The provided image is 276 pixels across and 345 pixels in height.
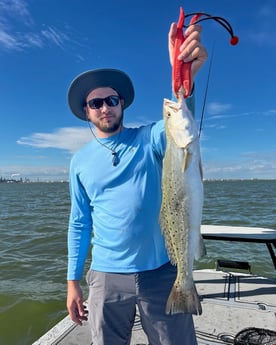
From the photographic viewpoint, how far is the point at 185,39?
2053 millimetres

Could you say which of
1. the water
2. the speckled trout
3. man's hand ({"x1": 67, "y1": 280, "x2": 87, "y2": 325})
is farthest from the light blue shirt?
the water

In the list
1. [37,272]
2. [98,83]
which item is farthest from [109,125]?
[37,272]

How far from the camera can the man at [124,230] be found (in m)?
2.45

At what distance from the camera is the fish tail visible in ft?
7.46

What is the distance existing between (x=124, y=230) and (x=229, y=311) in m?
2.87

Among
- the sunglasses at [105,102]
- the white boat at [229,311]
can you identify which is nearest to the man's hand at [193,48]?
the sunglasses at [105,102]

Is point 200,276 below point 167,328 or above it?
below

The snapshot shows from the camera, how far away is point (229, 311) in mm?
4562

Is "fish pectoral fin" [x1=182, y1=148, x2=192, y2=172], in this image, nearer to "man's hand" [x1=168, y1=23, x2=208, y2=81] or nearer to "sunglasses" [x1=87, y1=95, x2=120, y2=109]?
"man's hand" [x1=168, y1=23, x2=208, y2=81]

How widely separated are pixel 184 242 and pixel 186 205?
10.3 inches

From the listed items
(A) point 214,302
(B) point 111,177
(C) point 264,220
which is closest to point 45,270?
(A) point 214,302

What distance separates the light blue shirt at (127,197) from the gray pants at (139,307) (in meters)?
0.08

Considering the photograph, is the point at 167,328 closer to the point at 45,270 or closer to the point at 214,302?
the point at 214,302

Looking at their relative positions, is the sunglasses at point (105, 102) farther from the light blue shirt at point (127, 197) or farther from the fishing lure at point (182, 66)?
the fishing lure at point (182, 66)
